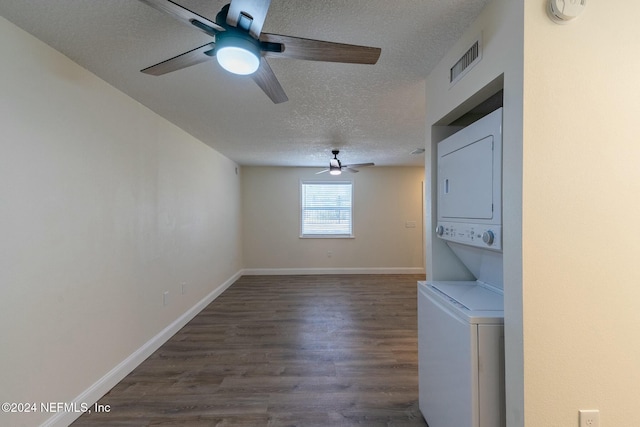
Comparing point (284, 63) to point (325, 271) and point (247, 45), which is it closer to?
point (247, 45)

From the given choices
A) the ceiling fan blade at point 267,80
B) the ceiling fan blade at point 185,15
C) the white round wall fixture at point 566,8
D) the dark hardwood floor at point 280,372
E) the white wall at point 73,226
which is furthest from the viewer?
the dark hardwood floor at point 280,372

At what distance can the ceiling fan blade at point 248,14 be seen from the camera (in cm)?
95

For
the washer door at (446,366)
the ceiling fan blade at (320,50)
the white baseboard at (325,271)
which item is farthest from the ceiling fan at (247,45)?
the white baseboard at (325,271)

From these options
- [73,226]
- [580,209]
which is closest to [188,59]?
[73,226]

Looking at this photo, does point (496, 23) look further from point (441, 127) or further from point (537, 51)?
point (441, 127)

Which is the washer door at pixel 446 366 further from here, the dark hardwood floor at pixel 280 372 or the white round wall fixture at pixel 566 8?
the white round wall fixture at pixel 566 8

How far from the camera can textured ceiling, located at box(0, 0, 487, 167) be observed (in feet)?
4.21

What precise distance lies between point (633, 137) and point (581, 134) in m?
0.22

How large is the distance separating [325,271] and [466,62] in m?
4.92

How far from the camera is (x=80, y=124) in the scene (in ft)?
5.96

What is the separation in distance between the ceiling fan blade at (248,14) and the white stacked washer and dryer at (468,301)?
41.6 inches

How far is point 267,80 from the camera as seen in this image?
1.40m

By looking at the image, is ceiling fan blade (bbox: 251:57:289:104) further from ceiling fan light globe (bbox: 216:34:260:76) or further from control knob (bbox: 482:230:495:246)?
control knob (bbox: 482:230:495:246)

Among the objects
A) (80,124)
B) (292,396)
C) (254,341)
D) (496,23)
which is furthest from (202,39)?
(254,341)
